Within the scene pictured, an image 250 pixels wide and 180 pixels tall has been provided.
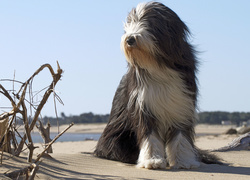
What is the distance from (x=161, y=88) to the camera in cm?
466

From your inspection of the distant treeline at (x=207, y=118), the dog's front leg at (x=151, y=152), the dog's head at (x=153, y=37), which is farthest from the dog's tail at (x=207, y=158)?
the distant treeline at (x=207, y=118)

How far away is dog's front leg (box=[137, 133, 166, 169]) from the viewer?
14.8ft

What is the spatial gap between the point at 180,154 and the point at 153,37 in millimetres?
1277

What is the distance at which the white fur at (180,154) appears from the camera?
4664 millimetres

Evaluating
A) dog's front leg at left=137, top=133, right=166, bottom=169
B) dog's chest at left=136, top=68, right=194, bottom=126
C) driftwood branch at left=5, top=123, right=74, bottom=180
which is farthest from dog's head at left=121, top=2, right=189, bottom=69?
driftwood branch at left=5, top=123, right=74, bottom=180

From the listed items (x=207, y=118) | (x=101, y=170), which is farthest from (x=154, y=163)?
(x=207, y=118)

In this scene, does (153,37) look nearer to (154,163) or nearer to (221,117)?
(154,163)

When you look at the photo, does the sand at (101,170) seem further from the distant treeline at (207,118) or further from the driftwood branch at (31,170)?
the distant treeline at (207,118)

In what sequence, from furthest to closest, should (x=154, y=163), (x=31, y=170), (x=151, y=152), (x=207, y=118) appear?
(x=207, y=118), (x=151, y=152), (x=154, y=163), (x=31, y=170)

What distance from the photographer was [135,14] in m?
4.68

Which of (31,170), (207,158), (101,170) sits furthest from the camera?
(207,158)

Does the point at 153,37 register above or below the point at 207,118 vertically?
above

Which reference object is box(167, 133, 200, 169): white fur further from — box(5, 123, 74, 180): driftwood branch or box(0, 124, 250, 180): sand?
box(5, 123, 74, 180): driftwood branch

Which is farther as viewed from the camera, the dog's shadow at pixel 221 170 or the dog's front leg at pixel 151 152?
the dog's front leg at pixel 151 152
